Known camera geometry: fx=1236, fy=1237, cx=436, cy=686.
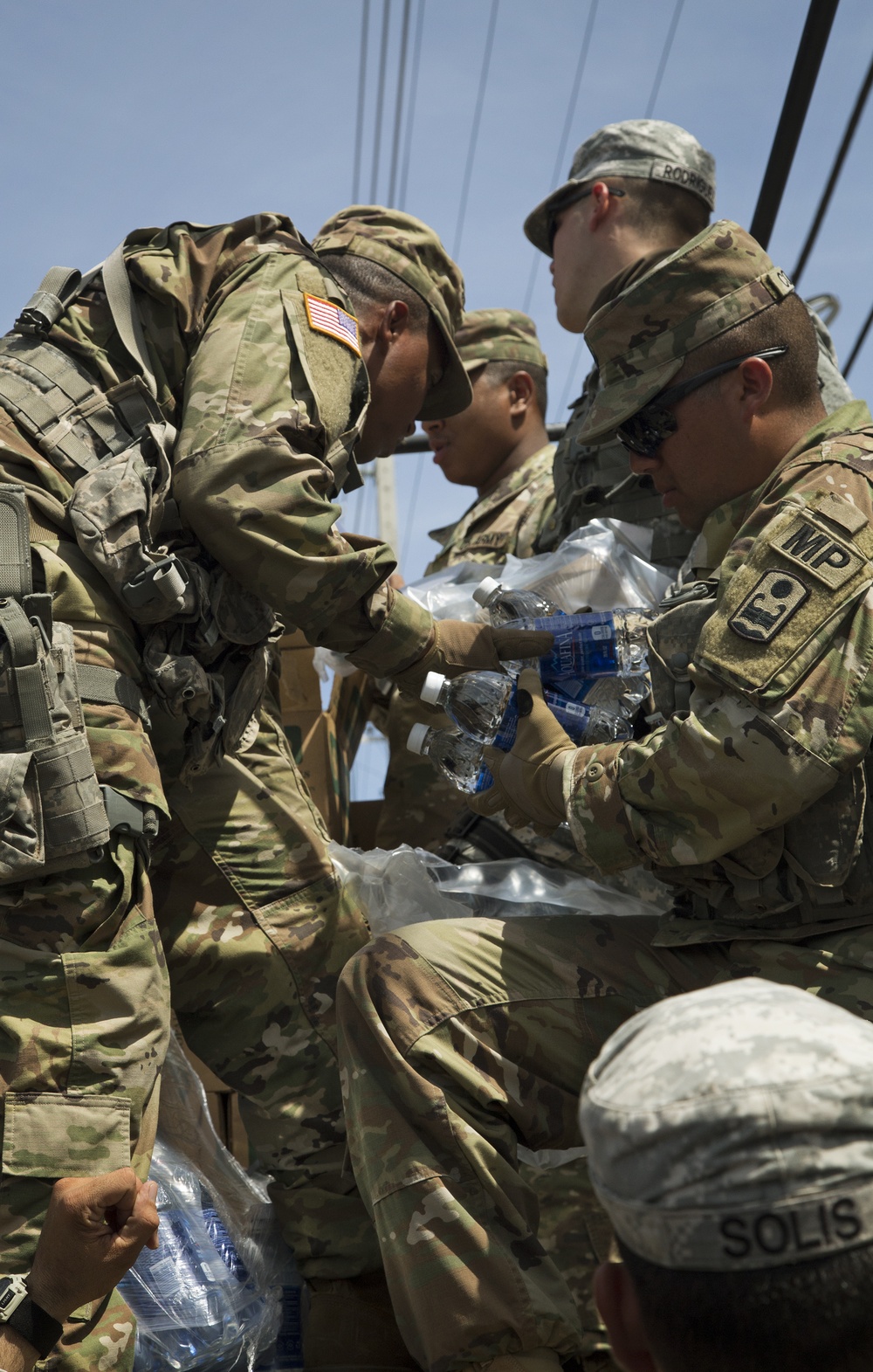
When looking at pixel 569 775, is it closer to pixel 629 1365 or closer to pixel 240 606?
pixel 240 606

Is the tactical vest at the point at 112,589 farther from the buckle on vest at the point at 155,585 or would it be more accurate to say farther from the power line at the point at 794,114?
the power line at the point at 794,114

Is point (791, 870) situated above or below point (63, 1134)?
above

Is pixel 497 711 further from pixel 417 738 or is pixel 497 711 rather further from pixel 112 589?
pixel 112 589

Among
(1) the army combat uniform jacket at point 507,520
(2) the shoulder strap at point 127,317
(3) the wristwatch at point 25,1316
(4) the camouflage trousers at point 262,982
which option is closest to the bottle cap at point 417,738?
(4) the camouflage trousers at point 262,982

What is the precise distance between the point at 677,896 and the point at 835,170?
510cm

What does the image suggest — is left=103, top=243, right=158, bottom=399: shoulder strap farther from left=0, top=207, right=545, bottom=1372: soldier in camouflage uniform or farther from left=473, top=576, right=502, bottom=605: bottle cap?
left=473, top=576, right=502, bottom=605: bottle cap

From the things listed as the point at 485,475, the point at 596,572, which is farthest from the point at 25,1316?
the point at 485,475

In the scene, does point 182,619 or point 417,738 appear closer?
point 182,619

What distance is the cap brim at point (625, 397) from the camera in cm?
250

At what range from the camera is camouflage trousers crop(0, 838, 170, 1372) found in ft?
6.66

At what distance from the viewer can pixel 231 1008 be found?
277 cm

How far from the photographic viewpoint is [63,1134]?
206cm

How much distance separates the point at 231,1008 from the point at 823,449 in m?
1.72

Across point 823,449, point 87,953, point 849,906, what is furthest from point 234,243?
point 849,906
